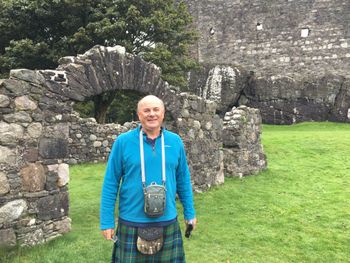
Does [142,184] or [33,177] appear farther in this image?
[33,177]

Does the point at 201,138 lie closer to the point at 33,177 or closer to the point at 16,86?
the point at 33,177

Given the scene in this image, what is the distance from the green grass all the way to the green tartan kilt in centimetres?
179

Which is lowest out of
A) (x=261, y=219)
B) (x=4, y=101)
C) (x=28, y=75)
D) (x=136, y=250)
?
(x=261, y=219)

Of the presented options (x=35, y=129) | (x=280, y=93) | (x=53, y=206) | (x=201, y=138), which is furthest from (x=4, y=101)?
(x=280, y=93)

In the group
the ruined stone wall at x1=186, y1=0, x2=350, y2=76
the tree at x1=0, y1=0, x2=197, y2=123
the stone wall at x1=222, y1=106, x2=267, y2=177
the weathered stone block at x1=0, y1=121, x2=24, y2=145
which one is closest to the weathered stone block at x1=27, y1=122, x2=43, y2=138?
the weathered stone block at x1=0, y1=121, x2=24, y2=145

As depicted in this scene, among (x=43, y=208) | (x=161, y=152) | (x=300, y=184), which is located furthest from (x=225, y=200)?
(x=161, y=152)

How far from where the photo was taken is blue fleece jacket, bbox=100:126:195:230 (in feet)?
11.6

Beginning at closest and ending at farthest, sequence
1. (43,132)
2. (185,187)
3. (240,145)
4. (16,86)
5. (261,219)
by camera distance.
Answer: (185,187)
(16,86)
(43,132)
(261,219)
(240,145)

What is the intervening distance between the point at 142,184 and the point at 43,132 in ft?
9.69

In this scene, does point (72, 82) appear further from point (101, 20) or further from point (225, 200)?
point (101, 20)

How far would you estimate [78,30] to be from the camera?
658 inches

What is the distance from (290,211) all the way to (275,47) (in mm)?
23801

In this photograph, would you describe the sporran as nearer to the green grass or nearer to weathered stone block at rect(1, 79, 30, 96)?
the green grass

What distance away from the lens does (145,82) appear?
7355mm
